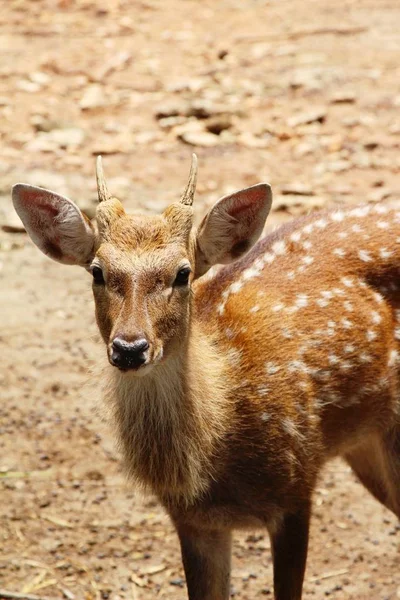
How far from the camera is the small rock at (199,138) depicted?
370 inches

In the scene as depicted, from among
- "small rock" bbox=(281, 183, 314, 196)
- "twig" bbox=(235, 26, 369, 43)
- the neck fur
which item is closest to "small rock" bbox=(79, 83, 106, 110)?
"twig" bbox=(235, 26, 369, 43)

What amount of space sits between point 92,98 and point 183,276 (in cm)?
673

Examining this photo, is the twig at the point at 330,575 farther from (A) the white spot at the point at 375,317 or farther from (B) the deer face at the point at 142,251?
(B) the deer face at the point at 142,251

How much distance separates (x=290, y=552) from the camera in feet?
14.3

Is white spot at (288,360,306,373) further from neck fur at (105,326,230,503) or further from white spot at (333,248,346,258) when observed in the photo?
white spot at (333,248,346,258)

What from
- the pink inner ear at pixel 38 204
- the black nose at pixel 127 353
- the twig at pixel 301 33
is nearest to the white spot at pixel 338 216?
the pink inner ear at pixel 38 204

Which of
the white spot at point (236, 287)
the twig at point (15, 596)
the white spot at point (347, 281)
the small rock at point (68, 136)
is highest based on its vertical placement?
the white spot at point (347, 281)

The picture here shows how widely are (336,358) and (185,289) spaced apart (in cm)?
85

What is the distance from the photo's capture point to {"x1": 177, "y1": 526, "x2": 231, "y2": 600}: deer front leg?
4.41 m

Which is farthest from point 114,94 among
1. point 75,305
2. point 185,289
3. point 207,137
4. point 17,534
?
point 185,289

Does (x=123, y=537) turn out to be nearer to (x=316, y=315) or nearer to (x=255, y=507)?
(x=255, y=507)

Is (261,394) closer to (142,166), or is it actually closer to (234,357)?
(234,357)

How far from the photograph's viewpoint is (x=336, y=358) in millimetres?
4535

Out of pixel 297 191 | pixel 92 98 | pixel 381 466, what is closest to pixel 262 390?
pixel 381 466
